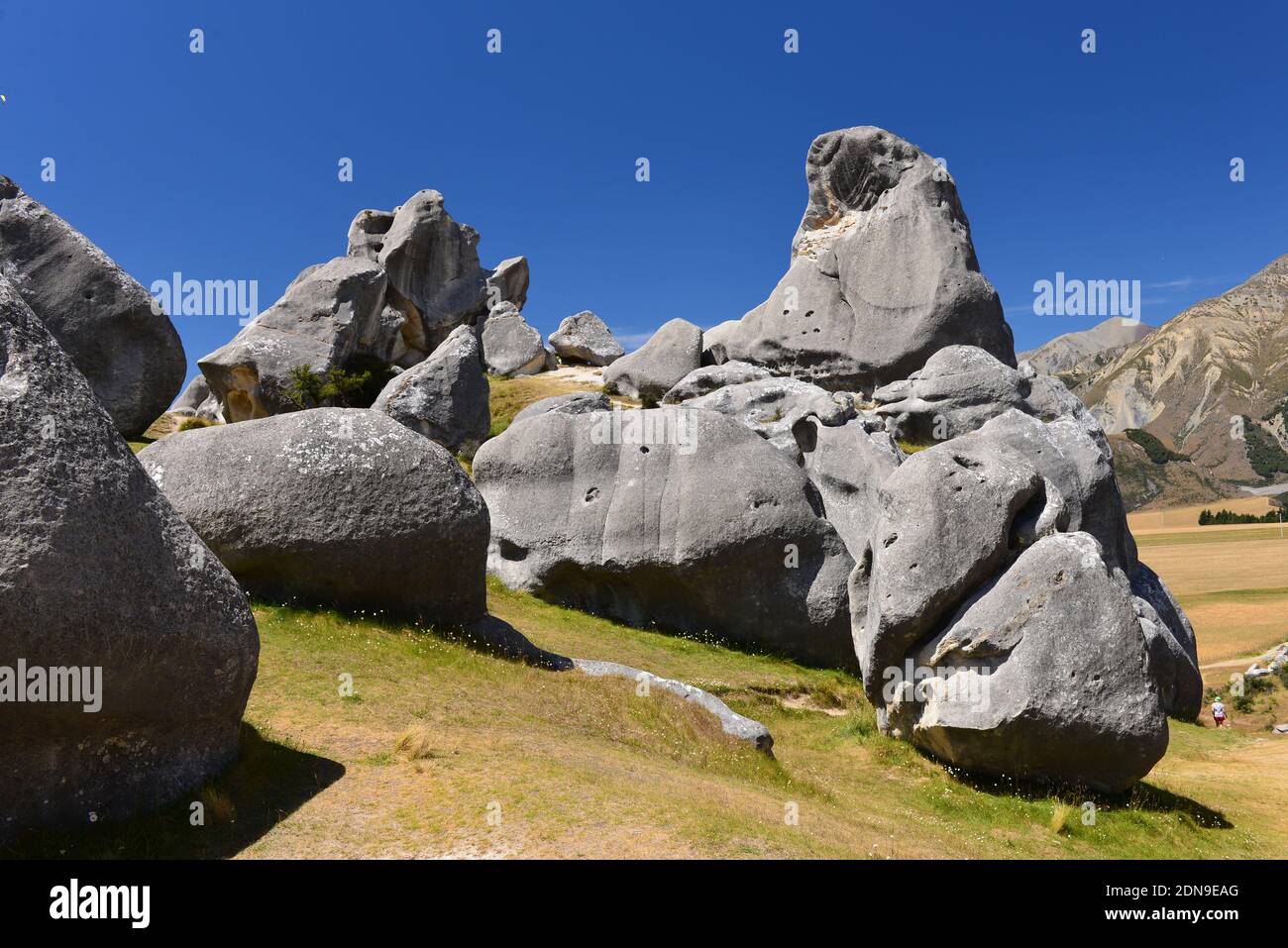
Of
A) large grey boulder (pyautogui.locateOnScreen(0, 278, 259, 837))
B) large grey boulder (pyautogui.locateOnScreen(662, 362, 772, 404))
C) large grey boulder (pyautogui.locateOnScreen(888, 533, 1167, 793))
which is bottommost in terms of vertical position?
large grey boulder (pyautogui.locateOnScreen(888, 533, 1167, 793))

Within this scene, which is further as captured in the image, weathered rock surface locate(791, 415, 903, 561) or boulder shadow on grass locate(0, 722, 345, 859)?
weathered rock surface locate(791, 415, 903, 561)

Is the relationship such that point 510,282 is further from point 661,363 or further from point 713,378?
point 713,378

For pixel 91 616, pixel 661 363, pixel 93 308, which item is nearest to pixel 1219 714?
pixel 91 616

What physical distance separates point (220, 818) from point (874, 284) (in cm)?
3472

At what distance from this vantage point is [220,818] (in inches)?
273

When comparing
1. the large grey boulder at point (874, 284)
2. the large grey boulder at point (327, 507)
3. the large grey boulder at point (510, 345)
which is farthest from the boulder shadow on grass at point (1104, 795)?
the large grey boulder at point (510, 345)

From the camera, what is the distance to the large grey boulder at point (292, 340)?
101 ft

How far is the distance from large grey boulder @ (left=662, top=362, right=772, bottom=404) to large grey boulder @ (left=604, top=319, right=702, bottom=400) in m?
6.62

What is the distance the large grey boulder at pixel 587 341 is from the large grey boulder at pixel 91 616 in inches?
2090

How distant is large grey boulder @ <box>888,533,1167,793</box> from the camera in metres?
11.7

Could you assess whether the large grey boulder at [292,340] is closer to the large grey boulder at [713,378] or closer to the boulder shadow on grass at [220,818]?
Result: the large grey boulder at [713,378]

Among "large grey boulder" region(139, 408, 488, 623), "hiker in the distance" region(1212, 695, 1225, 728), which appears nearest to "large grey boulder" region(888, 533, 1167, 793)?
"large grey boulder" region(139, 408, 488, 623)

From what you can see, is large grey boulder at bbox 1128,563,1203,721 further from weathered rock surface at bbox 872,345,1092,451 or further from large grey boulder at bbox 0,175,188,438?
large grey boulder at bbox 0,175,188,438
